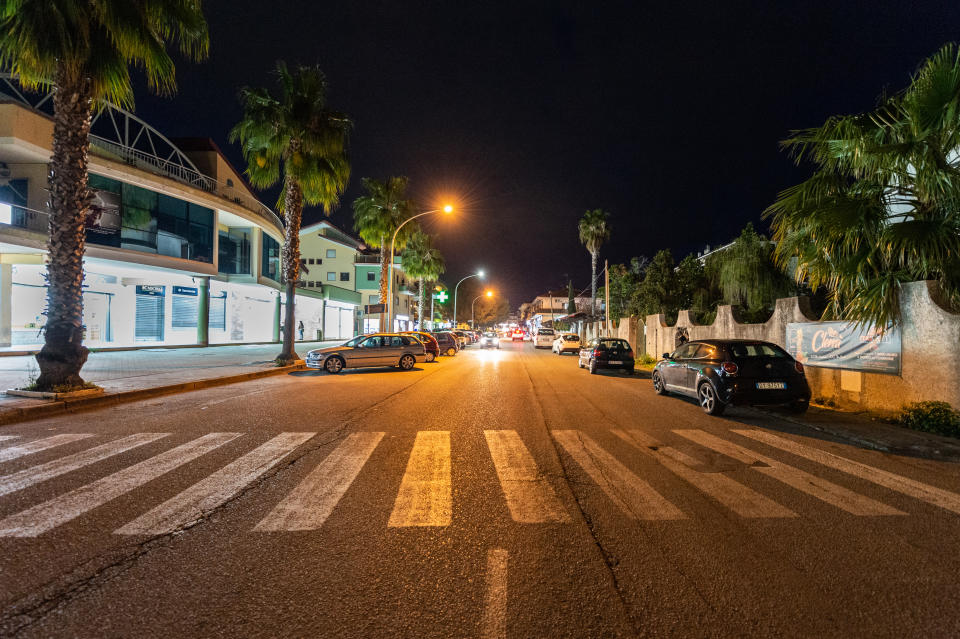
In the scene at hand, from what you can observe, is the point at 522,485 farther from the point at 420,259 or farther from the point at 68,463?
the point at 420,259

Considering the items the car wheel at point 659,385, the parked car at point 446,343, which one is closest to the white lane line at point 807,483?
the car wheel at point 659,385

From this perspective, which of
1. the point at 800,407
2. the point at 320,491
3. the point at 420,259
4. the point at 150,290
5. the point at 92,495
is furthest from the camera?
the point at 420,259

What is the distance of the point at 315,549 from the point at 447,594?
46.4 inches

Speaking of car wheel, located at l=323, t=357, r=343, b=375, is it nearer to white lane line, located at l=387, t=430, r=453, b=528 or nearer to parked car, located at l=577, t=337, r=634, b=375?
parked car, located at l=577, t=337, r=634, b=375

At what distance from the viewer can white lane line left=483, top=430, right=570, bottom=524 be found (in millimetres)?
4406

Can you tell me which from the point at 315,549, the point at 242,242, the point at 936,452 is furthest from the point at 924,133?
the point at 242,242

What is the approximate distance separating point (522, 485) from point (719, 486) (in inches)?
80.5

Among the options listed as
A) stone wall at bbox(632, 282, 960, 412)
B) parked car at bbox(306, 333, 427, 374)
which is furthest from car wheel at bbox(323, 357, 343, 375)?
stone wall at bbox(632, 282, 960, 412)

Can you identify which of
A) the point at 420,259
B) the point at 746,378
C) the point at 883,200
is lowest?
the point at 746,378

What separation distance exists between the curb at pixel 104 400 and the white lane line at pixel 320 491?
6.40 meters

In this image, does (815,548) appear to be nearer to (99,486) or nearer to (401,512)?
(401,512)

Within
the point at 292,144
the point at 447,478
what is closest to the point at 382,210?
the point at 292,144

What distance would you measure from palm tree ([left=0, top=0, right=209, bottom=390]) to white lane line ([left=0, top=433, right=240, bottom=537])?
6.17 metres

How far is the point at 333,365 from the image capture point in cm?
1878
